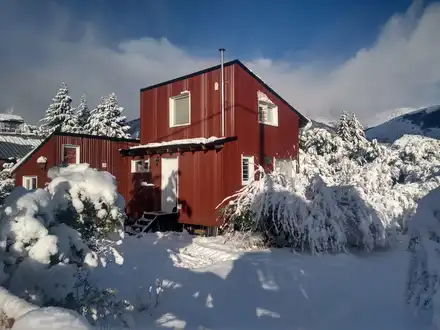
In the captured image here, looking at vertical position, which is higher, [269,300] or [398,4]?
[398,4]

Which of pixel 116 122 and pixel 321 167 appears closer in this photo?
pixel 321 167

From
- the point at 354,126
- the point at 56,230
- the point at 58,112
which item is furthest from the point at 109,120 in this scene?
the point at 56,230

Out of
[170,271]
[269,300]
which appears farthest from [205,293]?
[170,271]

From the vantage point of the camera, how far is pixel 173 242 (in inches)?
373

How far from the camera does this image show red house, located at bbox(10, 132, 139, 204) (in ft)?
41.8

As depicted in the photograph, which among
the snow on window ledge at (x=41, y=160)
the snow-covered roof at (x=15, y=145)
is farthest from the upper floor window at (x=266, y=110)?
the snow-covered roof at (x=15, y=145)

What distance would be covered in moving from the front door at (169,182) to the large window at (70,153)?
350cm

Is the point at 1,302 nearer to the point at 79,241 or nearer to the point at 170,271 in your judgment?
the point at 79,241

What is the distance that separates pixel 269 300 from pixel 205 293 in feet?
3.25

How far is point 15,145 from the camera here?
84.2 ft

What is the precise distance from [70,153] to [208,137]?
5.45 m

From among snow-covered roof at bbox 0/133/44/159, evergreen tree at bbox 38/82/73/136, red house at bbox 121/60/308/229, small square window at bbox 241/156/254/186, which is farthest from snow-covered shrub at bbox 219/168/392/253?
evergreen tree at bbox 38/82/73/136

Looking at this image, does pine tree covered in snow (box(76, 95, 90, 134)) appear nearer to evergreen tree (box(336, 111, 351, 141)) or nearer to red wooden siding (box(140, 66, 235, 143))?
red wooden siding (box(140, 66, 235, 143))

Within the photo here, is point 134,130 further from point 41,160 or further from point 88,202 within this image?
point 88,202
